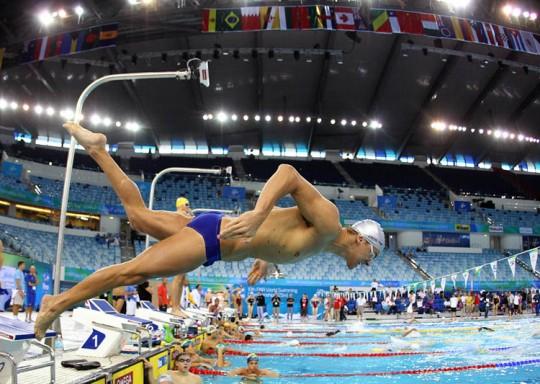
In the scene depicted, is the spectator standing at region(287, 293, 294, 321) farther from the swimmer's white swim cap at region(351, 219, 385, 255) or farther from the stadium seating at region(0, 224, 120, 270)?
the swimmer's white swim cap at region(351, 219, 385, 255)

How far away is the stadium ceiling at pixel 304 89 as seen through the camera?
32.3 metres

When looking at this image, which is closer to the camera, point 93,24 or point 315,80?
point 93,24

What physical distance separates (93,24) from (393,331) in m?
19.8

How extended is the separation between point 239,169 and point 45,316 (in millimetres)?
37983

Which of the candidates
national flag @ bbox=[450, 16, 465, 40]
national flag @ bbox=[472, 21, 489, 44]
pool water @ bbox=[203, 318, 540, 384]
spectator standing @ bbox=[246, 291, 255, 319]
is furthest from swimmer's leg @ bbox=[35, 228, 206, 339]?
national flag @ bbox=[472, 21, 489, 44]

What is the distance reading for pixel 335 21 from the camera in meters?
23.7

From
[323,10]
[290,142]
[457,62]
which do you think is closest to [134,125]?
[290,142]

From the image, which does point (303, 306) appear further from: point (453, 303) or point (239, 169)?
point (239, 169)

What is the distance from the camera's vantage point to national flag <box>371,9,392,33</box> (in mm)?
23922

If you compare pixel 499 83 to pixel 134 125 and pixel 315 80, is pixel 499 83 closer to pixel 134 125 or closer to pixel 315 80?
pixel 315 80

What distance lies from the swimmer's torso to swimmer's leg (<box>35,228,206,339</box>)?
0.24 meters

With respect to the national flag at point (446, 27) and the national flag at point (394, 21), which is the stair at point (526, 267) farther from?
the national flag at point (394, 21)

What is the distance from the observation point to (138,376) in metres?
6.85

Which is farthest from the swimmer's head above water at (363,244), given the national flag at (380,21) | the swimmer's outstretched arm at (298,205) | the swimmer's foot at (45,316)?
the national flag at (380,21)
